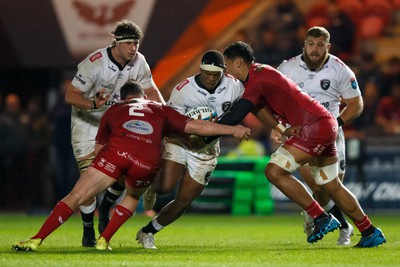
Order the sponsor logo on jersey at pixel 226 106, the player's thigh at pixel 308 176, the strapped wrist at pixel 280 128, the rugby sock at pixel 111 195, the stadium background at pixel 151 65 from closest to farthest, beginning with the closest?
the strapped wrist at pixel 280 128, the sponsor logo on jersey at pixel 226 106, the rugby sock at pixel 111 195, the player's thigh at pixel 308 176, the stadium background at pixel 151 65

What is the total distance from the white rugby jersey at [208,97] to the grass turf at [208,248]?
123cm

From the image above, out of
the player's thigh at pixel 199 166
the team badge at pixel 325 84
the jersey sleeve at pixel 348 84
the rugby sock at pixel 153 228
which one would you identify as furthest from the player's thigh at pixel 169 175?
the jersey sleeve at pixel 348 84

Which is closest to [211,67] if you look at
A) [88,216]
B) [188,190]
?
[188,190]

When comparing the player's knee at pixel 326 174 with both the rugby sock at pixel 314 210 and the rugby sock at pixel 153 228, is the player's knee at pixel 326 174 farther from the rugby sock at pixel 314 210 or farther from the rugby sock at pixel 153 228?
the rugby sock at pixel 153 228

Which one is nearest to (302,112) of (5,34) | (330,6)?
(5,34)

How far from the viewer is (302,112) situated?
1088cm

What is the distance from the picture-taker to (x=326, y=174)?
1116cm

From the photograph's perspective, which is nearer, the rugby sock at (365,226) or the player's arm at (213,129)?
the player's arm at (213,129)

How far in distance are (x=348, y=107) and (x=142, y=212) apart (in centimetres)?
723

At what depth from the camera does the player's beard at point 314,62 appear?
40.0 ft

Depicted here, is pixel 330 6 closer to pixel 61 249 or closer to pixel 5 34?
pixel 5 34

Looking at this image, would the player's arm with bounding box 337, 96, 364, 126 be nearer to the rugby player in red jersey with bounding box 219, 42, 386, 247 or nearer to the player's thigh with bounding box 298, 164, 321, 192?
the player's thigh with bounding box 298, 164, 321, 192

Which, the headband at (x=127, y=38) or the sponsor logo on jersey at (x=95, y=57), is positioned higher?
the headband at (x=127, y=38)

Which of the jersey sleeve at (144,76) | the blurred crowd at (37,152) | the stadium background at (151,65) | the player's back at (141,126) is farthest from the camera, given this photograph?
the blurred crowd at (37,152)
